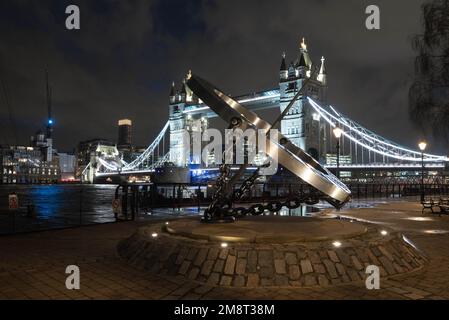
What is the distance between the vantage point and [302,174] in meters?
7.73

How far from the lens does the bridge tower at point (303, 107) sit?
75375 mm

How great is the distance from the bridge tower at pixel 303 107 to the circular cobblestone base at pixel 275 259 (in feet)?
219

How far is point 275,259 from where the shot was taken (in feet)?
18.5

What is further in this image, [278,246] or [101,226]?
[101,226]

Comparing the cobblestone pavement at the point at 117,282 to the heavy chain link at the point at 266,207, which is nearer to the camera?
the cobblestone pavement at the point at 117,282

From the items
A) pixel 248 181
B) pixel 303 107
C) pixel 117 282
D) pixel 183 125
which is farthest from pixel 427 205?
pixel 183 125

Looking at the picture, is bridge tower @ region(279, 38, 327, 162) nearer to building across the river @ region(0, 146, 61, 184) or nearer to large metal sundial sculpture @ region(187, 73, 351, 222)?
large metal sundial sculpture @ region(187, 73, 351, 222)

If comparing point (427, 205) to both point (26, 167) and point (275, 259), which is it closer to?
point (275, 259)

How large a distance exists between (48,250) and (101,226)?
3.98 m

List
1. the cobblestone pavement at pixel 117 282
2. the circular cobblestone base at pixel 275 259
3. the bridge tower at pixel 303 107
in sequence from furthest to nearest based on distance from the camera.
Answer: the bridge tower at pixel 303 107, the circular cobblestone base at pixel 275 259, the cobblestone pavement at pixel 117 282

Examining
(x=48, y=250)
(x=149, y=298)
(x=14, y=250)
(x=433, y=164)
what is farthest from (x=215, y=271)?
(x=433, y=164)

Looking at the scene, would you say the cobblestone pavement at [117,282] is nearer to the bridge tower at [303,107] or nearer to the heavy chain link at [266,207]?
the heavy chain link at [266,207]

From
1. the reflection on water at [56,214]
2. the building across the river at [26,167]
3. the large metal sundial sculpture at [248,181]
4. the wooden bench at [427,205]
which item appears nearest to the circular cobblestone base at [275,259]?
the large metal sundial sculpture at [248,181]

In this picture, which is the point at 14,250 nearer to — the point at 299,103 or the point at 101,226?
the point at 101,226
